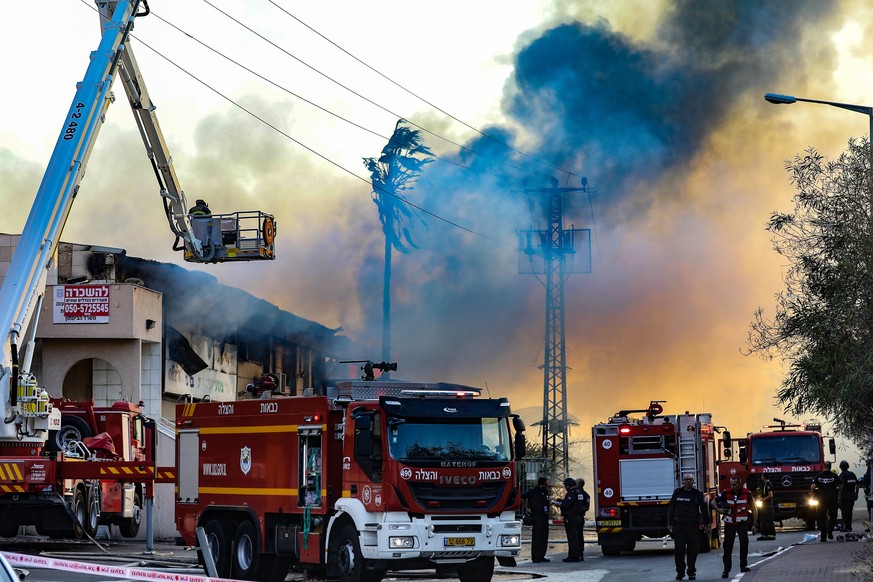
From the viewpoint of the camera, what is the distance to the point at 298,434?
58.1 ft

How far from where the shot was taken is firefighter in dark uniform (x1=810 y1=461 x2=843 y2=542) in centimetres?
2681

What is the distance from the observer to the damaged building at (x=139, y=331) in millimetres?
38156

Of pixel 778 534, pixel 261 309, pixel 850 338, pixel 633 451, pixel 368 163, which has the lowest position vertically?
pixel 778 534

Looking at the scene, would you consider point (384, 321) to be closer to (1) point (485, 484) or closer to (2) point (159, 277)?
(2) point (159, 277)

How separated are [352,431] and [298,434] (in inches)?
45.7

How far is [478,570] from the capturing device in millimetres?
18109

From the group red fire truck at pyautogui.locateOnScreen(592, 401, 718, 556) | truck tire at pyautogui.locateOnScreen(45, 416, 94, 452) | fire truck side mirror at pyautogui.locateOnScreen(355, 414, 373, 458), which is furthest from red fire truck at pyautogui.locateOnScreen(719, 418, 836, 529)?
fire truck side mirror at pyautogui.locateOnScreen(355, 414, 373, 458)

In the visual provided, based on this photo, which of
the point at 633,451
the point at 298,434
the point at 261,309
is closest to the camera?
the point at 298,434

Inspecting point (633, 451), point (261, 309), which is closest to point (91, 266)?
point (261, 309)

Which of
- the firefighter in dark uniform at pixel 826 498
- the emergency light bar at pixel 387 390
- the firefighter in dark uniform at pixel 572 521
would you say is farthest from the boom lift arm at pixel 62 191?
the firefighter in dark uniform at pixel 826 498

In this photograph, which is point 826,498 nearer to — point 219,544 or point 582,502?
point 582,502

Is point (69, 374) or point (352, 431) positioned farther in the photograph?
point (69, 374)

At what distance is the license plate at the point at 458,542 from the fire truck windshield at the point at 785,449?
19.8 meters

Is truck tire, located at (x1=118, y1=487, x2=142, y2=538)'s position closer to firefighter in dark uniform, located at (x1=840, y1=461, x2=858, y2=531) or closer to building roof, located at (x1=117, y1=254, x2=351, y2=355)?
building roof, located at (x1=117, y1=254, x2=351, y2=355)
